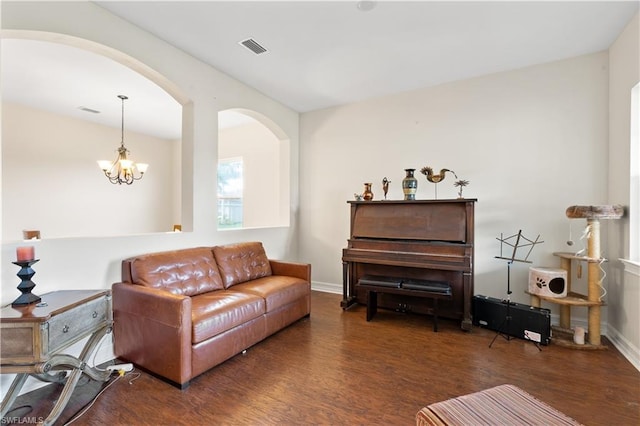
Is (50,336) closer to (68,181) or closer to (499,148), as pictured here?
(499,148)

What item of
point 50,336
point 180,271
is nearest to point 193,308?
point 180,271

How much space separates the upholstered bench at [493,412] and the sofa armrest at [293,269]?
2248 mm

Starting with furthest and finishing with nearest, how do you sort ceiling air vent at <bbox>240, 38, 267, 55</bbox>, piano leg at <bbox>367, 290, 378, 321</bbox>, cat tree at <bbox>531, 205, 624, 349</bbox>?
piano leg at <bbox>367, 290, 378, 321</bbox> < ceiling air vent at <bbox>240, 38, 267, 55</bbox> < cat tree at <bbox>531, 205, 624, 349</bbox>

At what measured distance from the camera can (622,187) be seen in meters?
2.66

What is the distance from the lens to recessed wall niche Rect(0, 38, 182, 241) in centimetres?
339

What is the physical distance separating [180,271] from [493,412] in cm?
252

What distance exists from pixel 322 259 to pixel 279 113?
241 cm

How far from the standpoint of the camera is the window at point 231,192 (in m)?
5.93

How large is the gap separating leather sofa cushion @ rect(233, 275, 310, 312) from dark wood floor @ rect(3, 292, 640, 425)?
0.37 meters

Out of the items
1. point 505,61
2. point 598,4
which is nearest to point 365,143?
point 505,61

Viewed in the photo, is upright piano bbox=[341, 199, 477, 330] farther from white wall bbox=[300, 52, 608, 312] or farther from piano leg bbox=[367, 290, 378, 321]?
white wall bbox=[300, 52, 608, 312]

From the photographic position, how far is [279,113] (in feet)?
14.7

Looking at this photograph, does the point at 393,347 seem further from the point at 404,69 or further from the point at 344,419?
the point at 404,69

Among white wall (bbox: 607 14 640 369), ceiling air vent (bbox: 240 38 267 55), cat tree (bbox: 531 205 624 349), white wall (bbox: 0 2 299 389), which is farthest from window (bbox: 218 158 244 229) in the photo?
white wall (bbox: 607 14 640 369)
